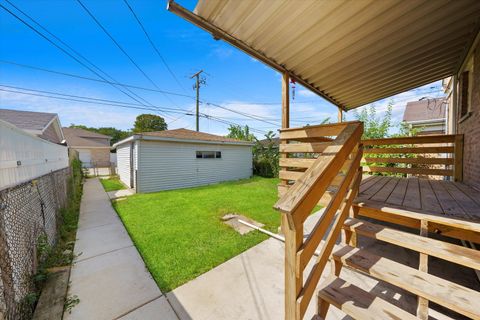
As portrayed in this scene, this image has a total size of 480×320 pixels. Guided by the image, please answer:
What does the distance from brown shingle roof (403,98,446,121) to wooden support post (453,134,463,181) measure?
20.7 feet

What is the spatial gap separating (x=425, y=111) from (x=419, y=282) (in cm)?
1240

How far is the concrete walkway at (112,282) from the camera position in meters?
2.00

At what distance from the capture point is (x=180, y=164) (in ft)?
31.2

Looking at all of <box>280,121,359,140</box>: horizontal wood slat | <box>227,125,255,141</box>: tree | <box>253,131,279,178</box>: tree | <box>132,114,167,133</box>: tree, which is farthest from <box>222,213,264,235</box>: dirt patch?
<box>132,114,167,133</box>: tree

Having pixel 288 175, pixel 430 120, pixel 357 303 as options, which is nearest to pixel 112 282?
pixel 357 303

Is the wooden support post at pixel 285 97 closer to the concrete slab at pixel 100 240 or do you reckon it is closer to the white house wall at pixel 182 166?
the concrete slab at pixel 100 240

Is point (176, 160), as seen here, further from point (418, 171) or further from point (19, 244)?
point (418, 171)

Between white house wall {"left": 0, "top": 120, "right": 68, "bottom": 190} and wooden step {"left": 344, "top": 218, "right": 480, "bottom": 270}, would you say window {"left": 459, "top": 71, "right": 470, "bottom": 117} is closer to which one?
wooden step {"left": 344, "top": 218, "right": 480, "bottom": 270}

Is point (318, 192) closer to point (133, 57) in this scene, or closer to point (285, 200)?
→ point (285, 200)

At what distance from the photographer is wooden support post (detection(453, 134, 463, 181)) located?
3.50 m

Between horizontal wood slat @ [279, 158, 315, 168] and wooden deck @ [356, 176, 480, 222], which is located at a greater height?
horizontal wood slat @ [279, 158, 315, 168]

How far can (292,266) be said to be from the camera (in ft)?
4.19

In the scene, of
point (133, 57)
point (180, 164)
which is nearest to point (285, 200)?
point (180, 164)

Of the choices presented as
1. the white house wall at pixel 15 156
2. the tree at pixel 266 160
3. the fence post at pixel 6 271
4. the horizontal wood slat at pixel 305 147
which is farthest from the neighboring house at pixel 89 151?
the horizontal wood slat at pixel 305 147
